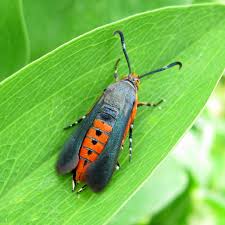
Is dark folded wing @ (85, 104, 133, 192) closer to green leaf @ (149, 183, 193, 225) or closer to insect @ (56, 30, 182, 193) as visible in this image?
insect @ (56, 30, 182, 193)

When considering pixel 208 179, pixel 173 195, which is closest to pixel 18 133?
pixel 173 195

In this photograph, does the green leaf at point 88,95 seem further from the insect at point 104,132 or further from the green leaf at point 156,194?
the green leaf at point 156,194

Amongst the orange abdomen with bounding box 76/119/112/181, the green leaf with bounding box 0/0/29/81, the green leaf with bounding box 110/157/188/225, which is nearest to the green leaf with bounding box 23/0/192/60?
the green leaf with bounding box 0/0/29/81

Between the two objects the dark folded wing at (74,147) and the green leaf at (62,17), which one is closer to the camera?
the dark folded wing at (74,147)

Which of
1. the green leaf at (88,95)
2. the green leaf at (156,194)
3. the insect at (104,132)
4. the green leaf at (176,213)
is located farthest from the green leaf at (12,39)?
the green leaf at (176,213)

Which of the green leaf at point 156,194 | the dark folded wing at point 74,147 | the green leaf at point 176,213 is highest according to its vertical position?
the dark folded wing at point 74,147

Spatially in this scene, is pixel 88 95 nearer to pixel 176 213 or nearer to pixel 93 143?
pixel 93 143
